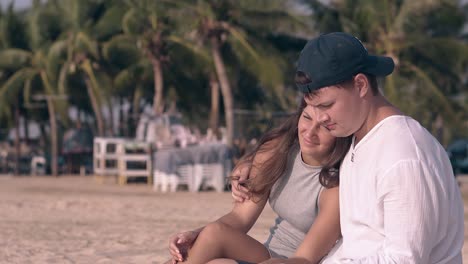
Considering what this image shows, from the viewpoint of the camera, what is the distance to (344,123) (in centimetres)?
248

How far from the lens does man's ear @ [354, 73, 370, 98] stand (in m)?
2.44

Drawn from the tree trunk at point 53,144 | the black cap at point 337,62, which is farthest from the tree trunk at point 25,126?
the black cap at point 337,62

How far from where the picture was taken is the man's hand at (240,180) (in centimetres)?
339

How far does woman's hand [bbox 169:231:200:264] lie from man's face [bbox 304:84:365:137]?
1.03m

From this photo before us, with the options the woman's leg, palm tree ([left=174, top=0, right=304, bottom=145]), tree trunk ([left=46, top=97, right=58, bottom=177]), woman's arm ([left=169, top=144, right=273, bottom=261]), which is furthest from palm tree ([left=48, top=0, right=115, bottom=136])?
the woman's leg

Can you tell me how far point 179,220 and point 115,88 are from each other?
18.3 m

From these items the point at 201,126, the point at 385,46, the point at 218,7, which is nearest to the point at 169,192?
the point at 218,7

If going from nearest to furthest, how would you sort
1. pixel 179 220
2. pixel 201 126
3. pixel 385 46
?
pixel 179 220, pixel 385 46, pixel 201 126

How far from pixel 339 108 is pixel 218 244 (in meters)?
1.04

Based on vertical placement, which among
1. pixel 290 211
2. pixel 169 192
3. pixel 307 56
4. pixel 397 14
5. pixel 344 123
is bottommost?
pixel 169 192

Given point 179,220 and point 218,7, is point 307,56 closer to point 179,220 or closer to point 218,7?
point 179,220

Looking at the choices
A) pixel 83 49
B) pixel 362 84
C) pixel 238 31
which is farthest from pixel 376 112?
pixel 83 49

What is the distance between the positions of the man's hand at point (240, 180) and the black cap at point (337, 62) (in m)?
0.91

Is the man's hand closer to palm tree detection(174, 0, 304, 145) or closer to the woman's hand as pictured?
the woman's hand
